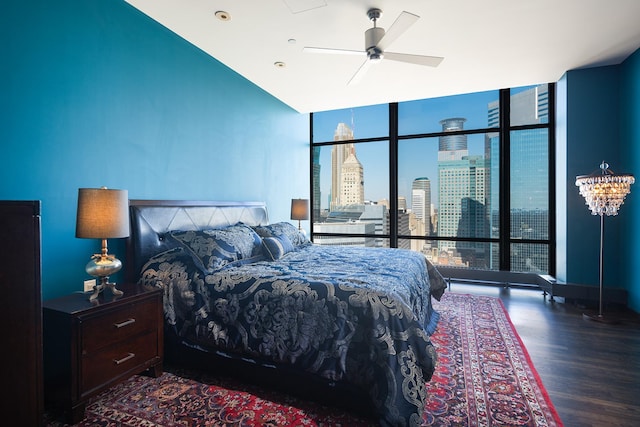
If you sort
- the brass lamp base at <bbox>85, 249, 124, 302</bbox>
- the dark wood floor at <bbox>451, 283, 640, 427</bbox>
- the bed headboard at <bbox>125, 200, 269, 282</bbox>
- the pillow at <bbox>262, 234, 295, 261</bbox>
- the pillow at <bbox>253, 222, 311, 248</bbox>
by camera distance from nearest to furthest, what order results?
1. the dark wood floor at <bbox>451, 283, 640, 427</bbox>
2. the brass lamp base at <bbox>85, 249, 124, 302</bbox>
3. the bed headboard at <bbox>125, 200, 269, 282</bbox>
4. the pillow at <bbox>262, 234, 295, 261</bbox>
5. the pillow at <bbox>253, 222, 311, 248</bbox>

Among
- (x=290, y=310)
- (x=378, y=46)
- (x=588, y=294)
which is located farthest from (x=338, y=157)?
(x=290, y=310)

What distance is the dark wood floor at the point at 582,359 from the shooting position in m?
1.78

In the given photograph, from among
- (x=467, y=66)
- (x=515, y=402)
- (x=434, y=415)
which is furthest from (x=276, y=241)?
(x=467, y=66)

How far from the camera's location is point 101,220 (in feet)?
6.17

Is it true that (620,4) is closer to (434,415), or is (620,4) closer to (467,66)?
(467,66)

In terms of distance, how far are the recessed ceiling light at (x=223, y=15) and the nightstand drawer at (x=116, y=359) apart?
2.66m

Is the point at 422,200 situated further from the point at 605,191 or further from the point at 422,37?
the point at 422,37

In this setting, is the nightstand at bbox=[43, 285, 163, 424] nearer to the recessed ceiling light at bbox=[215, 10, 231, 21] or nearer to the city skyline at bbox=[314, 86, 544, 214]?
the recessed ceiling light at bbox=[215, 10, 231, 21]

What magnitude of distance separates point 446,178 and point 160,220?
171 inches

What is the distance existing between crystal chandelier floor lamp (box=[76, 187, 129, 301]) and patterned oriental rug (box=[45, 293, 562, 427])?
67 cm

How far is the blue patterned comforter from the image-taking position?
1.60 meters

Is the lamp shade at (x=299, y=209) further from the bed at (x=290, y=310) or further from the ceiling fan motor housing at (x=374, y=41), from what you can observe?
the ceiling fan motor housing at (x=374, y=41)

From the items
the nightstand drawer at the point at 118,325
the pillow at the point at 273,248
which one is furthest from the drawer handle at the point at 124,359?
the pillow at the point at 273,248

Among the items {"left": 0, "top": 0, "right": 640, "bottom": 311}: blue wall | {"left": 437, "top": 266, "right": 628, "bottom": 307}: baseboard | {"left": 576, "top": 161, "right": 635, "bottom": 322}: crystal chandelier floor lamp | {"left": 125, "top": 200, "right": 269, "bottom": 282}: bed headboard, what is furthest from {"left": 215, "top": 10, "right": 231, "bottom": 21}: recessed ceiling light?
{"left": 437, "top": 266, "right": 628, "bottom": 307}: baseboard
